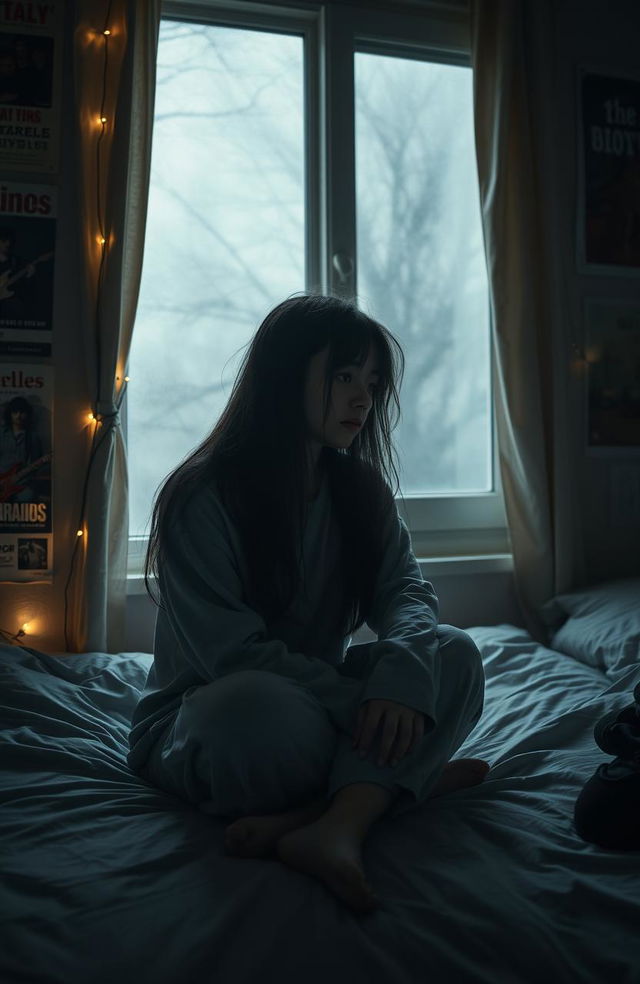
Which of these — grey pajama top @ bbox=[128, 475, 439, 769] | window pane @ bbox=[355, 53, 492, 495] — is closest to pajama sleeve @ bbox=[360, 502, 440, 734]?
grey pajama top @ bbox=[128, 475, 439, 769]

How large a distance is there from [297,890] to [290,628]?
0.50 m

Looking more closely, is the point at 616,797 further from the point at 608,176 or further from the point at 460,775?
the point at 608,176

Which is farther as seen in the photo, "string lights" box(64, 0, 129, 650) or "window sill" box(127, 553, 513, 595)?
"window sill" box(127, 553, 513, 595)

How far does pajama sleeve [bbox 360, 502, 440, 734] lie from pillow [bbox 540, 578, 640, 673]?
61 centimetres

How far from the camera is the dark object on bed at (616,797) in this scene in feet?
3.03

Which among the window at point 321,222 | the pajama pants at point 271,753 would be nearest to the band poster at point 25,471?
the window at point 321,222

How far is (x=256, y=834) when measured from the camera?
2.98ft

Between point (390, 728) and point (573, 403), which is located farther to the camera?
point (573, 403)

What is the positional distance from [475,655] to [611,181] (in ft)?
6.09

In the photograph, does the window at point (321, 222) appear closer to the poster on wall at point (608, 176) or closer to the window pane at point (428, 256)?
the window pane at point (428, 256)

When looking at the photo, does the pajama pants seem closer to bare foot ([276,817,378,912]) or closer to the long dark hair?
bare foot ([276,817,378,912])

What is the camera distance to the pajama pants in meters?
0.96

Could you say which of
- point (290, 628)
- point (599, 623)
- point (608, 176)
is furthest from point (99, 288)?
point (608, 176)

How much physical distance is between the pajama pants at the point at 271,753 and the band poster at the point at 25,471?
1.04 metres
